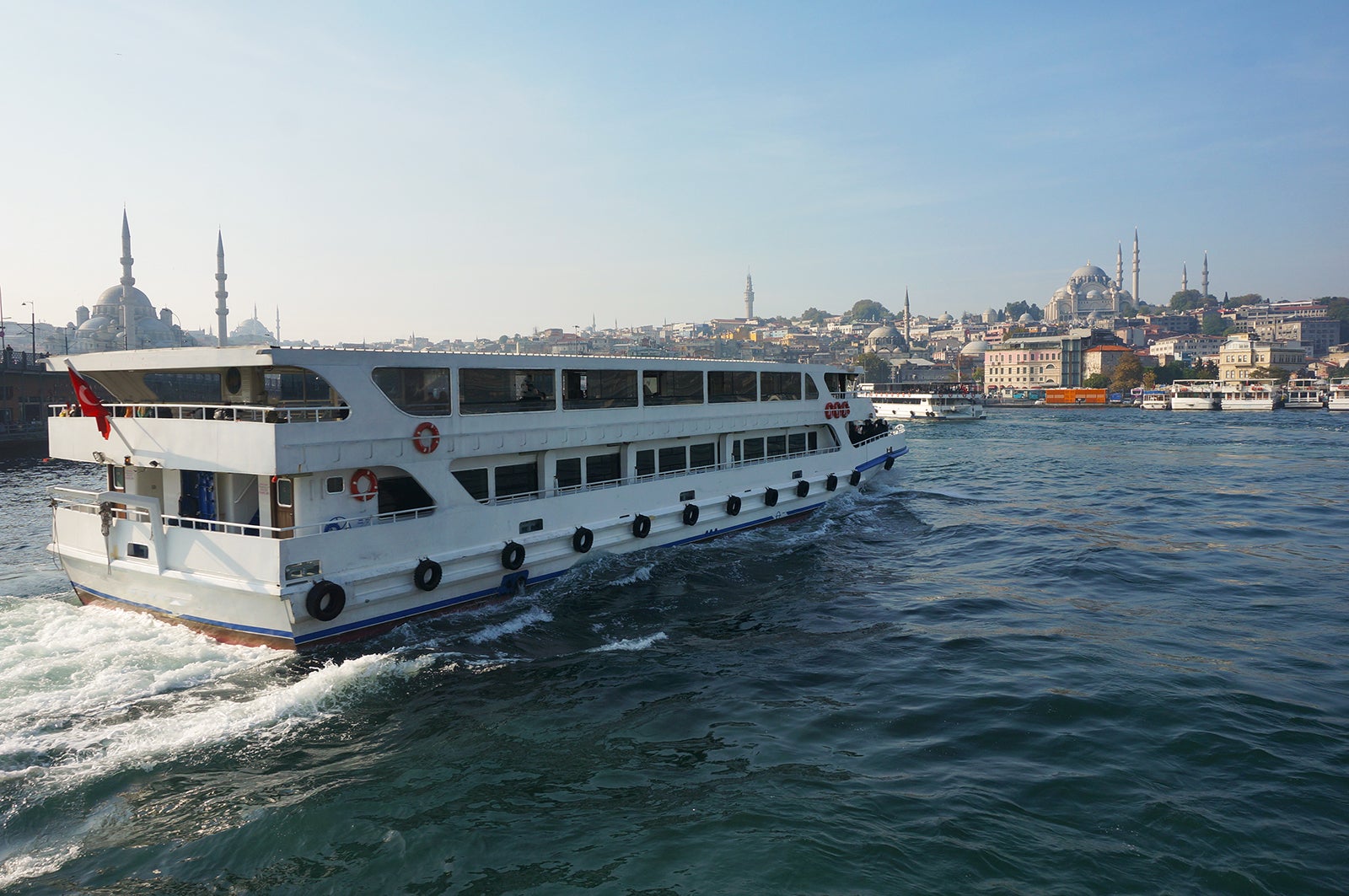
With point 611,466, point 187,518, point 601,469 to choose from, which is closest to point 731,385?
point 611,466

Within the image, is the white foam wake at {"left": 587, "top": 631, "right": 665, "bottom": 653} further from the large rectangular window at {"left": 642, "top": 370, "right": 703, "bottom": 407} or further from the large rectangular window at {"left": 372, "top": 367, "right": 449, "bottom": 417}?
the large rectangular window at {"left": 642, "top": 370, "right": 703, "bottom": 407}

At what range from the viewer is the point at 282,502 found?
492 inches

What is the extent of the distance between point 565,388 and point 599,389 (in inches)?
40.6

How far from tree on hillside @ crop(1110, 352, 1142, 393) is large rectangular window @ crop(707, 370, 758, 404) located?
129 meters

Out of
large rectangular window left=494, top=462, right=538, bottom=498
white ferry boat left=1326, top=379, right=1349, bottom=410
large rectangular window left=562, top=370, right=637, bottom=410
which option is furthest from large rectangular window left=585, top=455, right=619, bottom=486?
white ferry boat left=1326, top=379, right=1349, bottom=410

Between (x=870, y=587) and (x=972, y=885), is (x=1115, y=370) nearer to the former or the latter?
(x=870, y=587)

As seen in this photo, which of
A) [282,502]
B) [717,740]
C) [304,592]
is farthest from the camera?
[282,502]

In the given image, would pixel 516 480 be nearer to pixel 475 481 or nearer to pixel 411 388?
pixel 475 481

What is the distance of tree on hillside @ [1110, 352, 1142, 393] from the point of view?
131125mm

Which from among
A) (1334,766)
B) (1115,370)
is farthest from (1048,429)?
(1115,370)

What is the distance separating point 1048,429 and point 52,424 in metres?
69.9

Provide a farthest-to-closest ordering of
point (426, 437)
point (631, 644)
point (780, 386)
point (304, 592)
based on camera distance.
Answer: point (780, 386)
point (426, 437)
point (631, 644)
point (304, 592)

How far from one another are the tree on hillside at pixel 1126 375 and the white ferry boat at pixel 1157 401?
22.2 m

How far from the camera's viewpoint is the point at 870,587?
1634 cm
